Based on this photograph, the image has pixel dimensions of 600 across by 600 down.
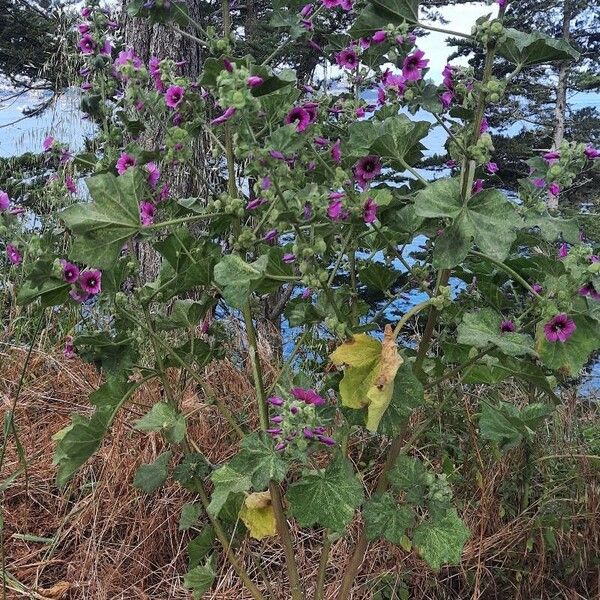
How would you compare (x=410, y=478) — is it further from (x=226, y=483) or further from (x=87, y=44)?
(x=87, y=44)

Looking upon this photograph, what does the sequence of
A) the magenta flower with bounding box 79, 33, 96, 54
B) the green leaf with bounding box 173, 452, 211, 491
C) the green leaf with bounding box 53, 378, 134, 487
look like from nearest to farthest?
1. the green leaf with bounding box 53, 378, 134, 487
2. the green leaf with bounding box 173, 452, 211, 491
3. the magenta flower with bounding box 79, 33, 96, 54

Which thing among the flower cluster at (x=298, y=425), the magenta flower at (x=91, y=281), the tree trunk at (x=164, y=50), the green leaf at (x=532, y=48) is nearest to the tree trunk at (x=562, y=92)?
the tree trunk at (x=164, y=50)

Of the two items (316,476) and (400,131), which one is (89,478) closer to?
(316,476)

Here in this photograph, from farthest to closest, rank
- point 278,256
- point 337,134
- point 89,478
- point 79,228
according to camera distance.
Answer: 1. point 89,478
2. point 337,134
3. point 278,256
4. point 79,228

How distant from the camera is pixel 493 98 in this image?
1.26 meters

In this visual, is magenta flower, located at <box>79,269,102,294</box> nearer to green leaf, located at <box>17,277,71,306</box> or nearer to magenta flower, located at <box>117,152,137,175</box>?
green leaf, located at <box>17,277,71,306</box>

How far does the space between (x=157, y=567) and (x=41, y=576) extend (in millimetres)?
345

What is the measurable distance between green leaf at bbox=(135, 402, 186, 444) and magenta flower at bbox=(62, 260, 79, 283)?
319mm

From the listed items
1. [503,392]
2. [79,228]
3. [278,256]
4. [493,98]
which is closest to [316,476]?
[278,256]

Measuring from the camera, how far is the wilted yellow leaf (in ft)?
4.10

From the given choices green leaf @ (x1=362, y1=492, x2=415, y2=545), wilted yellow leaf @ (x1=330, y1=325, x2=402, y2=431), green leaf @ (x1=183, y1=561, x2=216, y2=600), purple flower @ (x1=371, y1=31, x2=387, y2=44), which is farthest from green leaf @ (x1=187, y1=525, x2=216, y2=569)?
purple flower @ (x1=371, y1=31, x2=387, y2=44)

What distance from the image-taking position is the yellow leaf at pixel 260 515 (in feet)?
5.35

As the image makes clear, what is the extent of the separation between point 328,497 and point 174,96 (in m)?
0.84

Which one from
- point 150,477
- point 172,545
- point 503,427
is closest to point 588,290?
point 503,427
